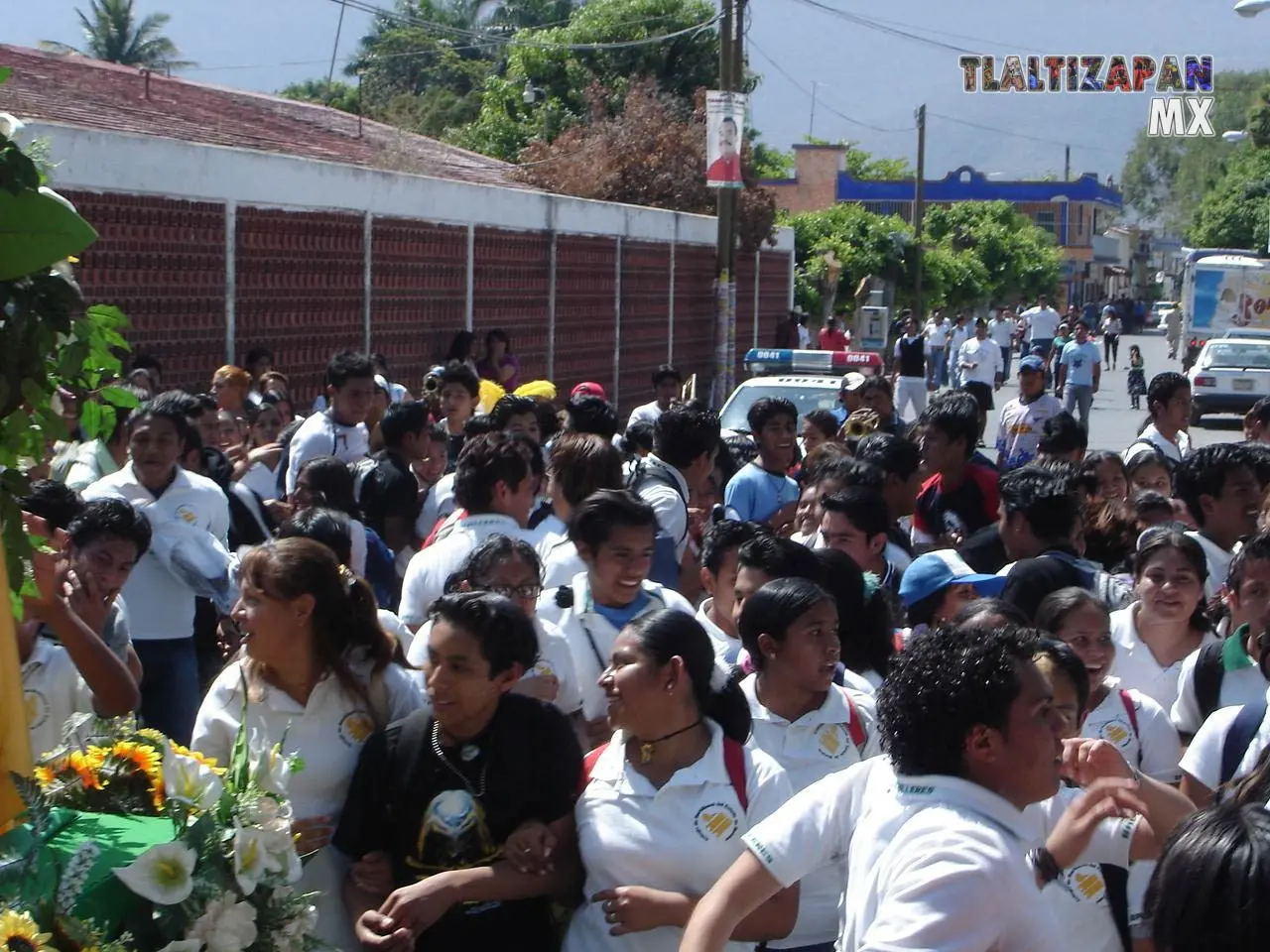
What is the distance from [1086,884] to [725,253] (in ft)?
60.5

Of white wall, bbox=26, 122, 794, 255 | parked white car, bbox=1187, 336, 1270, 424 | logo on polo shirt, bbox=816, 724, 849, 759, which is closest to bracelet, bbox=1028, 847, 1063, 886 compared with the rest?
logo on polo shirt, bbox=816, 724, 849, 759

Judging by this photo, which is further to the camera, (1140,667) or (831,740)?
(1140,667)

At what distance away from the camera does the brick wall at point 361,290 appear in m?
12.6

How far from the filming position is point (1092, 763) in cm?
331

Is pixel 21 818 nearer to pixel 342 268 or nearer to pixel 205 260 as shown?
pixel 205 260

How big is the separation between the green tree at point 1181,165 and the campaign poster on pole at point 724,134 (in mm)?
69819

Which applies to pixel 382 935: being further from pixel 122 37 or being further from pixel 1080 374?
pixel 122 37

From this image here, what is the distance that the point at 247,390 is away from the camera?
11.0m

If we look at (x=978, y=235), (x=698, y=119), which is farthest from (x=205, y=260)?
(x=978, y=235)

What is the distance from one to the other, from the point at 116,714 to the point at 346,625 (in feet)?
Result: 2.68

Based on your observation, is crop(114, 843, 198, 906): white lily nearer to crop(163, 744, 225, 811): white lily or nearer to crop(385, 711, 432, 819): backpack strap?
crop(163, 744, 225, 811): white lily

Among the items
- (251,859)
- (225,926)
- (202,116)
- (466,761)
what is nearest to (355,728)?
(466,761)

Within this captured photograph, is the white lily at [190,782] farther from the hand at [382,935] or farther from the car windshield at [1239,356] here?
the car windshield at [1239,356]

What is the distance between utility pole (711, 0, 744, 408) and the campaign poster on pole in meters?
0.78
